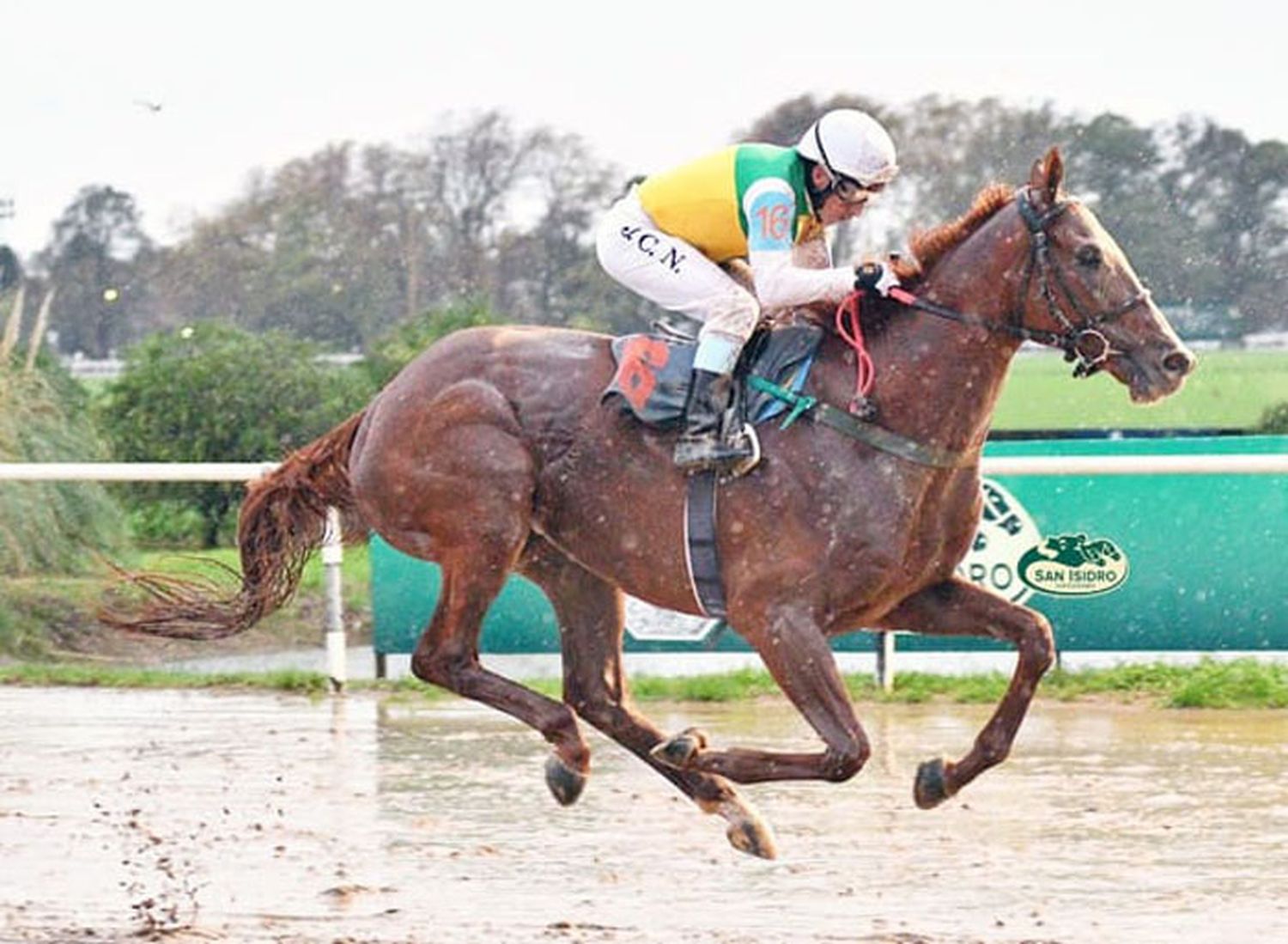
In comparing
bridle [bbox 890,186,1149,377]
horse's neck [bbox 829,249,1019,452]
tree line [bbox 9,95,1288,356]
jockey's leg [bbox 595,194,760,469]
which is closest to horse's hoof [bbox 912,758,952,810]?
horse's neck [bbox 829,249,1019,452]

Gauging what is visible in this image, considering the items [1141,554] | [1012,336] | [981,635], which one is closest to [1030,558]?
[1141,554]

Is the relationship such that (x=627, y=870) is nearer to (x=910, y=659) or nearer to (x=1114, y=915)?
(x=1114, y=915)

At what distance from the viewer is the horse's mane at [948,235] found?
21.4 ft

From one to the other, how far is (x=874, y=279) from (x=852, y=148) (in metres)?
0.34

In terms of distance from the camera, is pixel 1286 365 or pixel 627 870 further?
pixel 1286 365

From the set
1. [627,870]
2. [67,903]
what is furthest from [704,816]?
[67,903]

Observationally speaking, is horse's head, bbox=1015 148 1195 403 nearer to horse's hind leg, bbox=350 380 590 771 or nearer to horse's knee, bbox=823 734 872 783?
horse's knee, bbox=823 734 872 783

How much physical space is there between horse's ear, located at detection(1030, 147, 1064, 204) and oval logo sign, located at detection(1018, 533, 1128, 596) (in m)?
4.05

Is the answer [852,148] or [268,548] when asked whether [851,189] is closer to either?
[852,148]

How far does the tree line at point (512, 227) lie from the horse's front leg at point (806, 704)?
797 cm

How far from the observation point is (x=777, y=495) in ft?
21.2

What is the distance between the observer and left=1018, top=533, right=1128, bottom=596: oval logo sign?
10250mm

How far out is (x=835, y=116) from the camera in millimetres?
6480

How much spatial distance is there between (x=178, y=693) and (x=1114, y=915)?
5.83m
